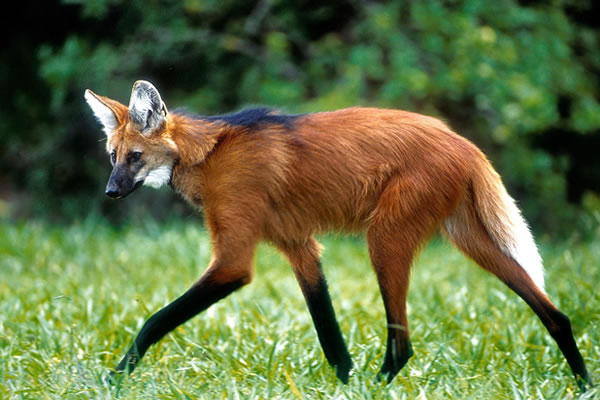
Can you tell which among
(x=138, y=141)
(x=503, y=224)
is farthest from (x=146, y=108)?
(x=503, y=224)

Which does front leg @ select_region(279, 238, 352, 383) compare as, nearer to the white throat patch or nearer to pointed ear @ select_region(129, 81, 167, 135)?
the white throat patch

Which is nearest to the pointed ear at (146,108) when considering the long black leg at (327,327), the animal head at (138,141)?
the animal head at (138,141)

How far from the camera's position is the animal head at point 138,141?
288 centimetres

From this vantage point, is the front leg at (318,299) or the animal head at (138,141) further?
the front leg at (318,299)

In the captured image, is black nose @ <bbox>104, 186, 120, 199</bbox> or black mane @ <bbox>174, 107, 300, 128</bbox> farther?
black mane @ <bbox>174, 107, 300, 128</bbox>

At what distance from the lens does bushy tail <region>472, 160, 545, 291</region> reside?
2959 mm

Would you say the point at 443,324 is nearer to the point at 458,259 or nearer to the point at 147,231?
the point at 458,259

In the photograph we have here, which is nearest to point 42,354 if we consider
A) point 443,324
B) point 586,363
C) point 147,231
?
point 443,324

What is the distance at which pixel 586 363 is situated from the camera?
10.3ft

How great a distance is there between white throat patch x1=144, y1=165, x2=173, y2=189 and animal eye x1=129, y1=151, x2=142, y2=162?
0.27ft

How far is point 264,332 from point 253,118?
1.06 meters

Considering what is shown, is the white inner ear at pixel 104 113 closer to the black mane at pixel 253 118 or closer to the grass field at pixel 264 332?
the black mane at pixel 253 118

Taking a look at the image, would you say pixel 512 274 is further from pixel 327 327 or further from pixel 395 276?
pixel 327 327

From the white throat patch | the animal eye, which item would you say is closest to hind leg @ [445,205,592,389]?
the white throat patch
